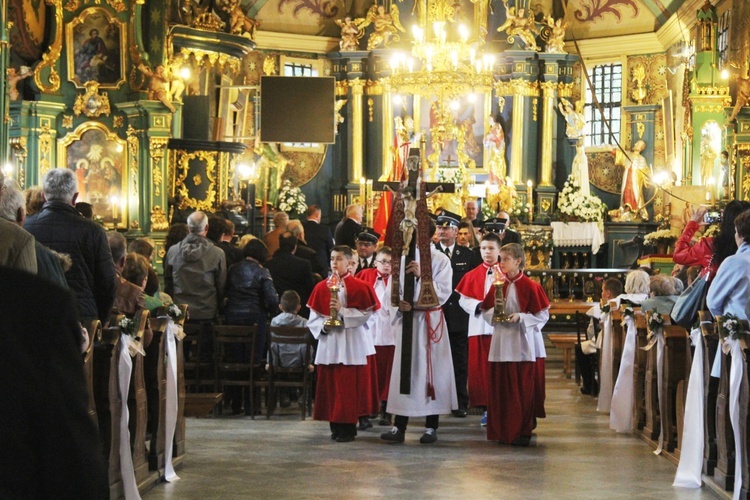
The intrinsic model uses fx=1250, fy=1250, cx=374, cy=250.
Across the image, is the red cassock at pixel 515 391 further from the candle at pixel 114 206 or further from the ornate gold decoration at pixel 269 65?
the ornate gold decoration at pixel 269 65

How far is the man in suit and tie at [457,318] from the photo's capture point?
12.0m

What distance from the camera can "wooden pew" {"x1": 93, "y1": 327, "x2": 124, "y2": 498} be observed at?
7.26 metres

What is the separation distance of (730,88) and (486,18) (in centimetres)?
733

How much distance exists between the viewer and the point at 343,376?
10.4 m

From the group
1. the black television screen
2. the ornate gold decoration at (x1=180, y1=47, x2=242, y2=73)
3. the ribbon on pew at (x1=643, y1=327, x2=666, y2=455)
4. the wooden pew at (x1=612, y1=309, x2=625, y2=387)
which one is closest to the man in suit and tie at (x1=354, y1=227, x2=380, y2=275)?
the wooden pew at (x1=612, y1=309, x2=625, y2=387)

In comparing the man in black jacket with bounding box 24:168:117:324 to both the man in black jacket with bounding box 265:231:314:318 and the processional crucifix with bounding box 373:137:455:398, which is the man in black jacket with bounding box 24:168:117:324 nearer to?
the processional crucifix with bounding box 373:137:455:398

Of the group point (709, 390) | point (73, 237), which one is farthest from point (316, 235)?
point (73, 237)

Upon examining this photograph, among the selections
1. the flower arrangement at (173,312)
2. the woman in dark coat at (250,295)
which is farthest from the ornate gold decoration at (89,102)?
the flower arrangement at (173,312)

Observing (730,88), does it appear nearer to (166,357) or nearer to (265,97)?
(265,97)

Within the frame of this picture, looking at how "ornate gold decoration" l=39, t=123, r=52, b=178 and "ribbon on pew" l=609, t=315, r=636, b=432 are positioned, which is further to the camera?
"ornate gold decoration" l=39, t=123, r=52, b=178

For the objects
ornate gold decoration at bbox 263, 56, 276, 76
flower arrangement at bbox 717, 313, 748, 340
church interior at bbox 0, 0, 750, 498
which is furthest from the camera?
ornate gold decoration at bbox 263, 56, 276, 76

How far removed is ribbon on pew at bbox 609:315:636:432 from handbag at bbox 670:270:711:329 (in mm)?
2267

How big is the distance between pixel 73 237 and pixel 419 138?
55.1ft

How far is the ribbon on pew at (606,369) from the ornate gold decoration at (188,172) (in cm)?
885
